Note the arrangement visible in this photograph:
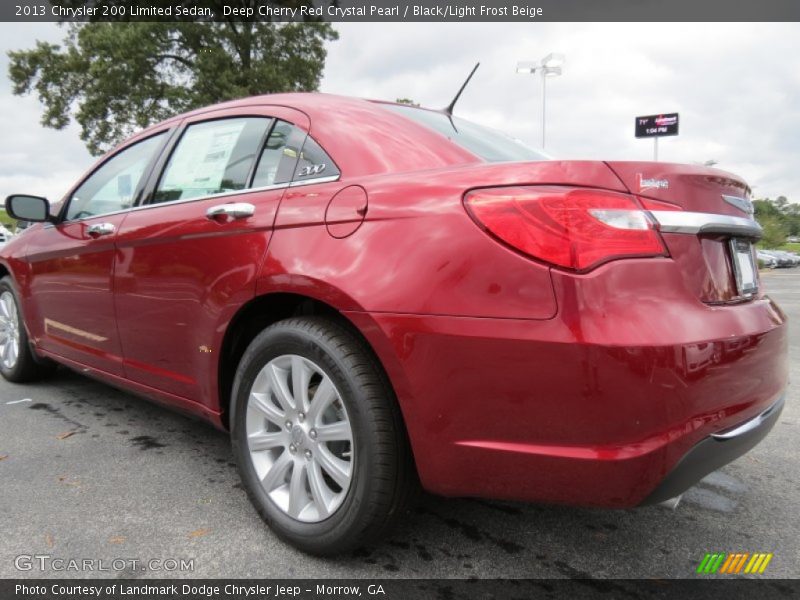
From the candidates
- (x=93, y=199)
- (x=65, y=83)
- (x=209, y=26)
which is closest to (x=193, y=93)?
(x=209, y=26)

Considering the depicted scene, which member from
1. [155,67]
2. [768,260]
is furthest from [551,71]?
[768,260]

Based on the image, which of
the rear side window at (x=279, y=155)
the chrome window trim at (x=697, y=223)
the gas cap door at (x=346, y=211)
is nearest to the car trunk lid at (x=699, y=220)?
the chrome window trim at (x=697, y=223)

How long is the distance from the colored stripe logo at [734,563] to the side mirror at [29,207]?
12.2ft

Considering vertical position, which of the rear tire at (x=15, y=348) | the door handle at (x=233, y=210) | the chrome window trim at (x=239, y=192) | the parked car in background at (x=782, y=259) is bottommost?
the parked car in background at (x=782, y=259)

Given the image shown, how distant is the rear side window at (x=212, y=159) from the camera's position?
236cm

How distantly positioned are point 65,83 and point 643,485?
25973 mm

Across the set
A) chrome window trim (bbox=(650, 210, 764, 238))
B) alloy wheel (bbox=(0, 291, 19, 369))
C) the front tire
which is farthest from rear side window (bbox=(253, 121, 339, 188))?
alloy wheel (bbox=(0, 291, 19, 369))

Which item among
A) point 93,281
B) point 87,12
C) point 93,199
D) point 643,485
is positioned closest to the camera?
point 643,485

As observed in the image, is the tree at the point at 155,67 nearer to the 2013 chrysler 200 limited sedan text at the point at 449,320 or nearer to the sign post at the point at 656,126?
the 2013 chrysler 200 limited sedan text at the point at 449,320

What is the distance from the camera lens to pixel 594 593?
5.67 feet

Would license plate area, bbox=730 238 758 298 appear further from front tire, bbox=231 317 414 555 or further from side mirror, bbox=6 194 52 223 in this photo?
side mirror, bbox=6 194 52 223

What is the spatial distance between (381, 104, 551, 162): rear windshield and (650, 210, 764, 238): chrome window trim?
0.65 meters

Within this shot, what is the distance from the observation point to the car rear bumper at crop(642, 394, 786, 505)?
4.77ft

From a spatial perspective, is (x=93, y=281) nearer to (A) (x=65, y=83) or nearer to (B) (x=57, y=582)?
(B) (x=57, y=582)
